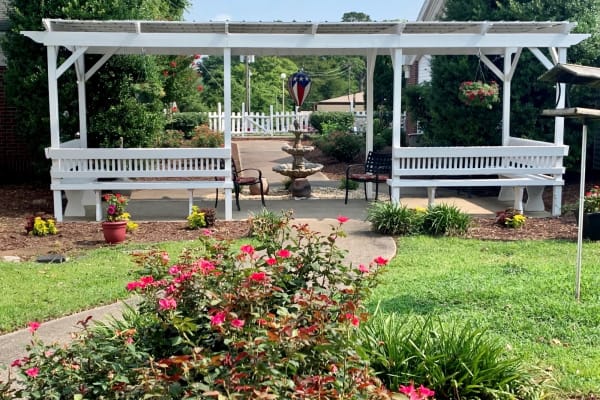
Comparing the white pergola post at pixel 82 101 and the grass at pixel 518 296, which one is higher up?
the white pergola post at pixel 82 101

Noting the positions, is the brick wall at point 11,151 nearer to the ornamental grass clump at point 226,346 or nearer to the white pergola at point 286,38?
the white pergola at point 286,38

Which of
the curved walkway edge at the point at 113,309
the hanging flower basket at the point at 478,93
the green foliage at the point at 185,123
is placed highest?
the hanging flower basket at the point at 478,93

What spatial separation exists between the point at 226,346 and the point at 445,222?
6.33 m

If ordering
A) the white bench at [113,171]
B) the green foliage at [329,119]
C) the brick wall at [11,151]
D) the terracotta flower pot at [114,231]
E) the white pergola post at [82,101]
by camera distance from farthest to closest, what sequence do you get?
the green foliage at [329,119], the brick wall at [11,151], the white pergola post at [82,101], the white bench at [113,171], the terracotta flower pot at [114,231]

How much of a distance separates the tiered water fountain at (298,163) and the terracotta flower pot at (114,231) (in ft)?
14.9

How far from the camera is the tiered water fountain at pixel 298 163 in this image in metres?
13.0

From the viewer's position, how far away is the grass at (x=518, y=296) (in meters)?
4.77

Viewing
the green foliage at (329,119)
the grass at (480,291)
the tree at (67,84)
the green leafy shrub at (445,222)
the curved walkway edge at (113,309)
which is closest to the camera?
the grass at (480,291)

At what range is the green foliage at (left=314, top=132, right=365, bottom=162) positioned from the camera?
19.2 meters

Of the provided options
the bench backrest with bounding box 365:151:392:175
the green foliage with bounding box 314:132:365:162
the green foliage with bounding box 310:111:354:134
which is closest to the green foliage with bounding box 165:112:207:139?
the green foliage with bounding box 310:111:354:134

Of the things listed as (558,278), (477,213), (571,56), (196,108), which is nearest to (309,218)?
(477,213)

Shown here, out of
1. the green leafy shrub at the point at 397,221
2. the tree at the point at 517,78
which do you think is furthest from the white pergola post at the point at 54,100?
the tree at the point at 517,78

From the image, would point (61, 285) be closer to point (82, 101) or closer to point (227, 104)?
point (227, 104)

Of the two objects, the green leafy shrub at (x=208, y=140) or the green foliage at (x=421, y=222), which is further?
the green leafy shrub at (x=208, y=140)
